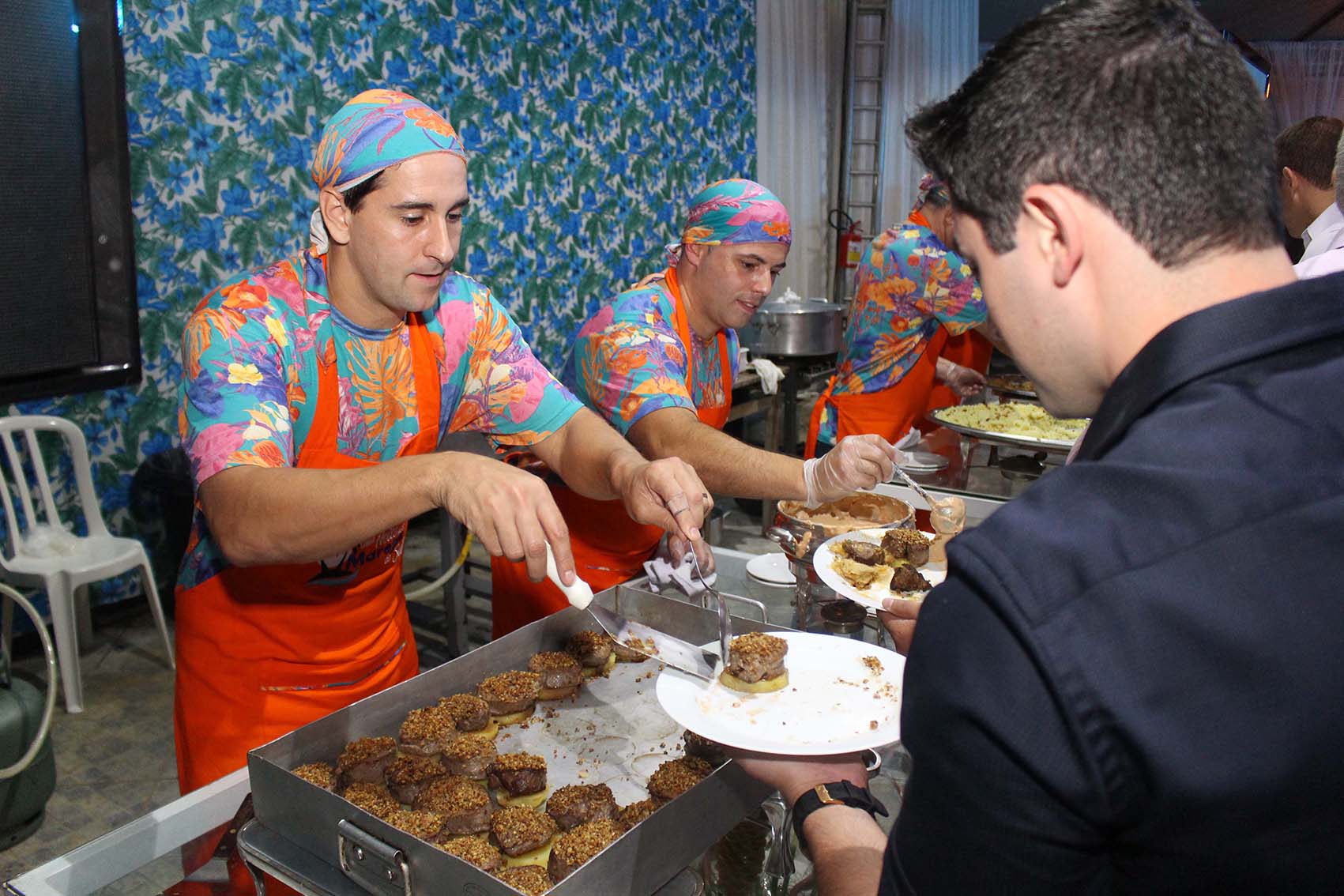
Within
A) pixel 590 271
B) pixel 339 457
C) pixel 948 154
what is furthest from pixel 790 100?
pixel 948 154

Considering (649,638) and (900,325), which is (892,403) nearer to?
(900,325)

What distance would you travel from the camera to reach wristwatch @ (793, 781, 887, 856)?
3.59 ft

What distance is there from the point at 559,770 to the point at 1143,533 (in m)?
1.03

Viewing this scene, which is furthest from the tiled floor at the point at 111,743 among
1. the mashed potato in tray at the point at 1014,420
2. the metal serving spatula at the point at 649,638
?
the mashed potato in tray at the point at 1014,420

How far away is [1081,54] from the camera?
709mm

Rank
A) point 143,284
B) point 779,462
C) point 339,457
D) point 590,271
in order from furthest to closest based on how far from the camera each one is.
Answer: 1. point 590,271
2. point 143,284
3. point 779,462
4. point 339,457

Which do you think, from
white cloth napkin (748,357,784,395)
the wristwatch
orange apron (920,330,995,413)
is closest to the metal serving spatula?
the wristwatch

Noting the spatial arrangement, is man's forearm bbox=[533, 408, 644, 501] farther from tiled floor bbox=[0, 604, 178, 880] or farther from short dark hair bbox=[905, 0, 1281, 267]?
tiled floor bbox=[0, 604, 178, 880]

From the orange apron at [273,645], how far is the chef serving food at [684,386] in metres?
0.59

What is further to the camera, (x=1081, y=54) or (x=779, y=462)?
(x=779, y=462)

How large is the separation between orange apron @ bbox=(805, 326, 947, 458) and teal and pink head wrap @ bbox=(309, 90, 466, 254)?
7.57 ft

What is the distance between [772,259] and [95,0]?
2.99m

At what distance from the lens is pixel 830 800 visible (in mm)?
1095

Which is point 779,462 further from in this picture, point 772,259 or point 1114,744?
point 1114,744
